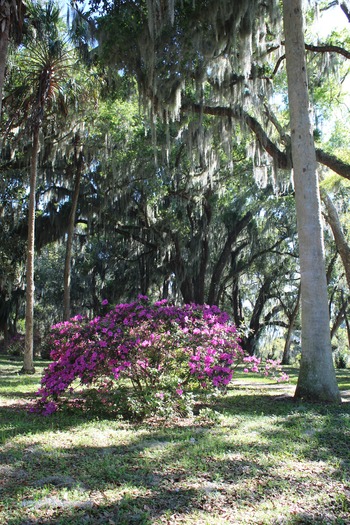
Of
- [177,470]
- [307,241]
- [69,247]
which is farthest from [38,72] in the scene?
[177,470]

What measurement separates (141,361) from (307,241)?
A: 2963 mm

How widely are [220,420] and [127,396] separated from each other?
3.51 feet

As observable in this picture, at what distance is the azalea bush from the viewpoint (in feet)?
16.3

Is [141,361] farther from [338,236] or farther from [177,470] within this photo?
[338,236]

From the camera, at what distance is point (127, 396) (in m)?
5.02

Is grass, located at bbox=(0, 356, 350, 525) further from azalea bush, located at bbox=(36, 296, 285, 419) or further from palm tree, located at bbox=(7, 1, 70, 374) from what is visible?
palm tree, located at bbox=(7, 1, 70, 374)

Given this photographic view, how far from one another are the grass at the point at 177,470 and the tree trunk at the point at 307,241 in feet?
3.12

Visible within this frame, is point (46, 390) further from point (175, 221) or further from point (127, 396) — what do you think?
point (175, 221)

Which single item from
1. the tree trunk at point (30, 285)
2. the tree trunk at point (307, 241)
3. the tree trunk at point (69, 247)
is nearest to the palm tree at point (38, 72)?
the tree trunk at point (30, 285)

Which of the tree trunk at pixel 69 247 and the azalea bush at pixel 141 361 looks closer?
the azalea bush at pixel 141 361

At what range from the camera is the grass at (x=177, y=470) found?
8.23ft

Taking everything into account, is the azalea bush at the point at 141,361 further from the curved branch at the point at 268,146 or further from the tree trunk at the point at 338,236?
the tree trunk at the point at 338,236

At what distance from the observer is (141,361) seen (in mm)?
5062

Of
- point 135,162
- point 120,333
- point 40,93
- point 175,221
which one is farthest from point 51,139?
point 120,333
